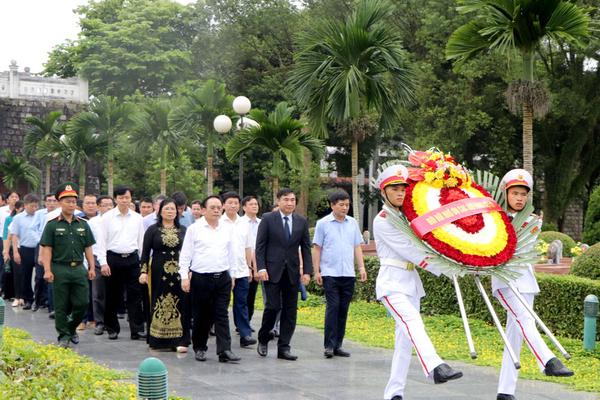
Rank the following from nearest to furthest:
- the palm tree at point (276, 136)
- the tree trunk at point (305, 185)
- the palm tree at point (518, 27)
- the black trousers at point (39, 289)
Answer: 1. the palm tree at point (518, 27)
2. the black trousers at point (39, 289)
3. the palm tree at point (276, 136)
4. the tree trunk at point (305, 185)

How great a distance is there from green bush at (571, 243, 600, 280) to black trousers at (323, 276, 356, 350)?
327 centimetres

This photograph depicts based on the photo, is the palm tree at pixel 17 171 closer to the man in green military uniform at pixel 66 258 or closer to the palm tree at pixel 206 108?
the palm tree at pixel 206 108

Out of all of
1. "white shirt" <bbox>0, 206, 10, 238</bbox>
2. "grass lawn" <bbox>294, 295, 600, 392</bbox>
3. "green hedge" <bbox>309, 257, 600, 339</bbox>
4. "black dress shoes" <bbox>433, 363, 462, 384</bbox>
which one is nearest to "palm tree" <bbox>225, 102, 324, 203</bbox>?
"grass lawn" <bbox>294, 295, 600, 392</bbox>

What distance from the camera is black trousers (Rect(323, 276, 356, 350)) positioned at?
10.5 meters

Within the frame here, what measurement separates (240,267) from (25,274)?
17.2ft

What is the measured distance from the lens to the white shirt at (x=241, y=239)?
11648 millimetres

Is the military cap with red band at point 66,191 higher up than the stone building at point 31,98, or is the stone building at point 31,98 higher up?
the stone building at point 31,98

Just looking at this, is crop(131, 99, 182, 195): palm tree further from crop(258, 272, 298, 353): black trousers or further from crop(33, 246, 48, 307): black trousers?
crop(258, 272, 298, 353): black trousers

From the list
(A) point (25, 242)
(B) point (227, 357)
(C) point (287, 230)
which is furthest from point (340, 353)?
(A) point (25, 242)

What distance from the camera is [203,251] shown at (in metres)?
10.1

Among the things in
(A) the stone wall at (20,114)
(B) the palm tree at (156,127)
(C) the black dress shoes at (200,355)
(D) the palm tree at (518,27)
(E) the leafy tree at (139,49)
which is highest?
(E) the leafy tree at (139,49)

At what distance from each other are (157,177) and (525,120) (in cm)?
2079

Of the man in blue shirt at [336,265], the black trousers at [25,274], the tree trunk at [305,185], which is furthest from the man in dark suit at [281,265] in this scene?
the tree trunk at [305,185]

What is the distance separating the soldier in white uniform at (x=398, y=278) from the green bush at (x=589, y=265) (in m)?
5.02
